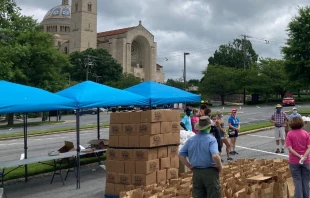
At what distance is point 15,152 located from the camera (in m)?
16.2

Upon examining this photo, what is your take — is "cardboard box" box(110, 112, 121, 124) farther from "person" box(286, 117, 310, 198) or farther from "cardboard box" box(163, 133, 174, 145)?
"person" box(286, 117, 310, 198)

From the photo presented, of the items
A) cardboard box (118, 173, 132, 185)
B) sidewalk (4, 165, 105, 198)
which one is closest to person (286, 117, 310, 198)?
cardboard box (118, 173, 132, 185)

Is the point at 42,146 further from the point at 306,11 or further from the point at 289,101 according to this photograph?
the point at 289,101

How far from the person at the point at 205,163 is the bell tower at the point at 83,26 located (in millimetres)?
104704

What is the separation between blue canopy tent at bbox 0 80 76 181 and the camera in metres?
8.02

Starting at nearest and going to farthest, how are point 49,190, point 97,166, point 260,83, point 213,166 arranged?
point 213,166
point 49,190
point 97,166
point 260,83

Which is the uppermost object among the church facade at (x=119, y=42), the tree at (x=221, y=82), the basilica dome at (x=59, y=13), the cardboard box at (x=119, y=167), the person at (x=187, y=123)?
the basilica dome at (x=59, y=13)

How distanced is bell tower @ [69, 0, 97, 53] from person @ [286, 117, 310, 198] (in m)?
104

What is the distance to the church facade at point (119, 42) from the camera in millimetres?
107062

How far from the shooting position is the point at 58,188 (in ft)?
30.3

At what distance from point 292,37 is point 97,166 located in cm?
2750

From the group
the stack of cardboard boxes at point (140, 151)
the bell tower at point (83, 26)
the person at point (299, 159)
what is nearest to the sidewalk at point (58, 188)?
the stack of cardboard boxes at point (140, 151)

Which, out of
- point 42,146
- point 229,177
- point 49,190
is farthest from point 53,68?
point 229,177

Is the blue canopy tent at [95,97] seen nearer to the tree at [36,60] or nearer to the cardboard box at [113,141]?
the cardboard box at [113,141]
